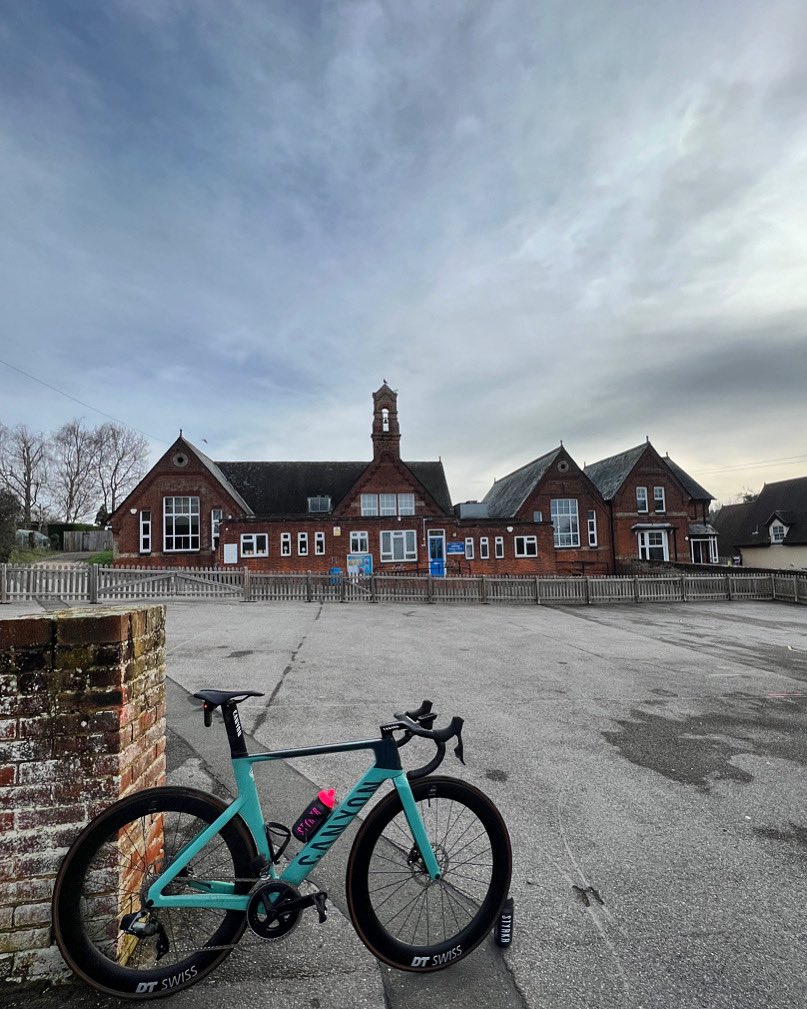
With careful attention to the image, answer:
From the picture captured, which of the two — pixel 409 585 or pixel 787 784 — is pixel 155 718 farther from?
pixel 409 585

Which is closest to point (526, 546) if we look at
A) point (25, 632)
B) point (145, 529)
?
point (145, 529)

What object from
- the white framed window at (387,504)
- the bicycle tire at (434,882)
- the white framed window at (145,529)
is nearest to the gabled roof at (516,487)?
the white framed window at (387,504)

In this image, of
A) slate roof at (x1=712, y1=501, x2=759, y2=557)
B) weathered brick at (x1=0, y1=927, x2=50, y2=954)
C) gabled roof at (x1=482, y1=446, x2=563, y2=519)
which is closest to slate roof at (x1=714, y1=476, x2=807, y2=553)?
slate roof at (x1=712, y1=501, x2=759, y2=557)

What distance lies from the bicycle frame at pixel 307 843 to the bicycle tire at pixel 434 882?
7 centimetres

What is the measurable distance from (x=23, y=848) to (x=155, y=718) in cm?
68

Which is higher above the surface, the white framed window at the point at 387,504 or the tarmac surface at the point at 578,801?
the white framed window at the point at 387,504

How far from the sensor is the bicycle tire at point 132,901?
206 centimetres

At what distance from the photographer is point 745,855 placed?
3262mm

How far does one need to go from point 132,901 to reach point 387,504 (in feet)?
103

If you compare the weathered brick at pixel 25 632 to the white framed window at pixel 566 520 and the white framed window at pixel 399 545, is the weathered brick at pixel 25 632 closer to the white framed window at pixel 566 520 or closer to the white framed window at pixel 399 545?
the white framed window at pixel 399 545

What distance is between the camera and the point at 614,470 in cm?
4169

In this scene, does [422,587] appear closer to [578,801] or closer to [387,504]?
[387,504]

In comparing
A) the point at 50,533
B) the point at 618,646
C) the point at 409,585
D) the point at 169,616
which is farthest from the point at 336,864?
the point at 50,533

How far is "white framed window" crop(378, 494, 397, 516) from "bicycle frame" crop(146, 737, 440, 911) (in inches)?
1226
